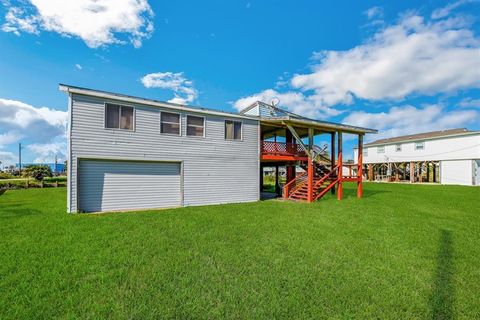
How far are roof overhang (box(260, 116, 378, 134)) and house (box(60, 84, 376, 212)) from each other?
0.18 ft

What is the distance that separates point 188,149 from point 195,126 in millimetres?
1203

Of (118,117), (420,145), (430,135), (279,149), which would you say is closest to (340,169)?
(279,149)

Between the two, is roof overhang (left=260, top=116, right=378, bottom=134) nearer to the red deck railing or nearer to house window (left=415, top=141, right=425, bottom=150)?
the red deck railing

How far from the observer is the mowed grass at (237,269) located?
2.97 m

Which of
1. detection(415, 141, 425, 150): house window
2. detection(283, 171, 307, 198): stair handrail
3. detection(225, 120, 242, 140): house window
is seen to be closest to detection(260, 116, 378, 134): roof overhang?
detection(225, 120, 242, 140): house window

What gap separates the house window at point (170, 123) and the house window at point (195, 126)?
0.53 m

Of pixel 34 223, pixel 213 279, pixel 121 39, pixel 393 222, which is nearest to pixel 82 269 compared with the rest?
pixel 213 279

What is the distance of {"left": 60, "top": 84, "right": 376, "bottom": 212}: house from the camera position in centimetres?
910

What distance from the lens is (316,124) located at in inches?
512

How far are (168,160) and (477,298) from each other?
399 inches

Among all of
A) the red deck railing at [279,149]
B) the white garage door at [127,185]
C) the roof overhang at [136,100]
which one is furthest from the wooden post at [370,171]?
the white garage door at [127,185]

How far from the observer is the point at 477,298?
10.6 feet

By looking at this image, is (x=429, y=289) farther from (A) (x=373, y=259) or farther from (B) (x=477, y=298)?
(A) (x=373, y=259)

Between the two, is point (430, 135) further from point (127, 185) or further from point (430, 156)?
point (127, 185)
